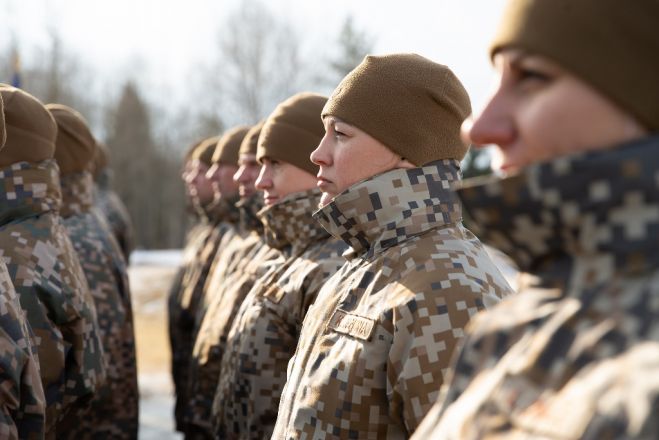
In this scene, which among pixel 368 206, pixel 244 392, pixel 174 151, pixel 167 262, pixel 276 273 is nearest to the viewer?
pixel 368 206

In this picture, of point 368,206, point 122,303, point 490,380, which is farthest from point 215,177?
point 490,380

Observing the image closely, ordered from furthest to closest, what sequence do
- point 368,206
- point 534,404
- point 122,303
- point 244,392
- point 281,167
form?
point 122,303
point 281,167
point 244,392
point 368,206
point 534,404

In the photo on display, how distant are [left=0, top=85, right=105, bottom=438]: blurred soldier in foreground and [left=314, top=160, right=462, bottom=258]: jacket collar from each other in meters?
1.67

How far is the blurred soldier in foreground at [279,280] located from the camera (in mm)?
4113

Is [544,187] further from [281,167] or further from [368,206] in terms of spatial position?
[281,167]

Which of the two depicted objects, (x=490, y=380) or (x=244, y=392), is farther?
(x=244, y=392)

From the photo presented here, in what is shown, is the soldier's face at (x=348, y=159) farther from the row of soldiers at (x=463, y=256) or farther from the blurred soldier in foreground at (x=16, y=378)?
the blurred soldier in foreground at (x=16, y=378)

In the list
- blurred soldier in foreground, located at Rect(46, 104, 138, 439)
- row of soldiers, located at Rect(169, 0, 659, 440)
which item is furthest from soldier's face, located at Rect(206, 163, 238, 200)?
row of soldiers, located at Rect(169, 0, 659, 440)

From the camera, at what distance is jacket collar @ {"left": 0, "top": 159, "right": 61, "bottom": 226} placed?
4160mm

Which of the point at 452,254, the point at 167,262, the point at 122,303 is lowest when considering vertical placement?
the point at 167,262

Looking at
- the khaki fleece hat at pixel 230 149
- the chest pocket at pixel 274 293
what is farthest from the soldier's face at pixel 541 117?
the khaki fleece hat at pixel 230 149

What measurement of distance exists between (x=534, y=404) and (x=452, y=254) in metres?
1.31

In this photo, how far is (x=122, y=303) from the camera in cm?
604

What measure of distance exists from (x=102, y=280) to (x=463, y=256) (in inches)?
A: 144
